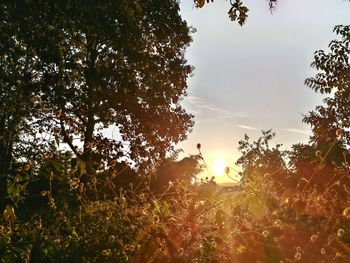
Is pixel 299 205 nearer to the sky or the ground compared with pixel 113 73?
nearer to the ground

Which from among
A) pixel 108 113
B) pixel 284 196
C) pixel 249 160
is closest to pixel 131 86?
pixel 108 113

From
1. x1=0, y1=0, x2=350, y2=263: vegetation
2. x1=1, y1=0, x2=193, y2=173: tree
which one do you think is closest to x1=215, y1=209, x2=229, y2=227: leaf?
x1=0, y1=0, x2=350, y2=263: vegetation

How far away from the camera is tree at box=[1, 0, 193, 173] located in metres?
14.7

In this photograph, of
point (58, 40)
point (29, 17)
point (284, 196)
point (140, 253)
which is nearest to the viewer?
point (284, 196)

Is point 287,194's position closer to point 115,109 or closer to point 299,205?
point 299,205

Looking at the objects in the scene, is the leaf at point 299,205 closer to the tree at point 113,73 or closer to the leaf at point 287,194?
the leaf at point 287,194

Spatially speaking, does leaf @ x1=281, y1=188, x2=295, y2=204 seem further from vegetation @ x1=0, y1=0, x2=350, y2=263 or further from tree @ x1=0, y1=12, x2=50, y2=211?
tree @ x1=0, y1=12, x2=50, y2=211

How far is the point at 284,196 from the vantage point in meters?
3.05

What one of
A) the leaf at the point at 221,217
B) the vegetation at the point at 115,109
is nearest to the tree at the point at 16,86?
the vegetation at the point at 115,109

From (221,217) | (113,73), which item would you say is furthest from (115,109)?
(221,217)

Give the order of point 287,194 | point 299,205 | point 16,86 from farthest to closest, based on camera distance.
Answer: point 16,86 → point 287,194 → point 299,205

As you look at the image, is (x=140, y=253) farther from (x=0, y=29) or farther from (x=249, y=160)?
(x=249, y=160)

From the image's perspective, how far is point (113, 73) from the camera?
17.1 metres

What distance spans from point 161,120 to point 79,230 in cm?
1327
